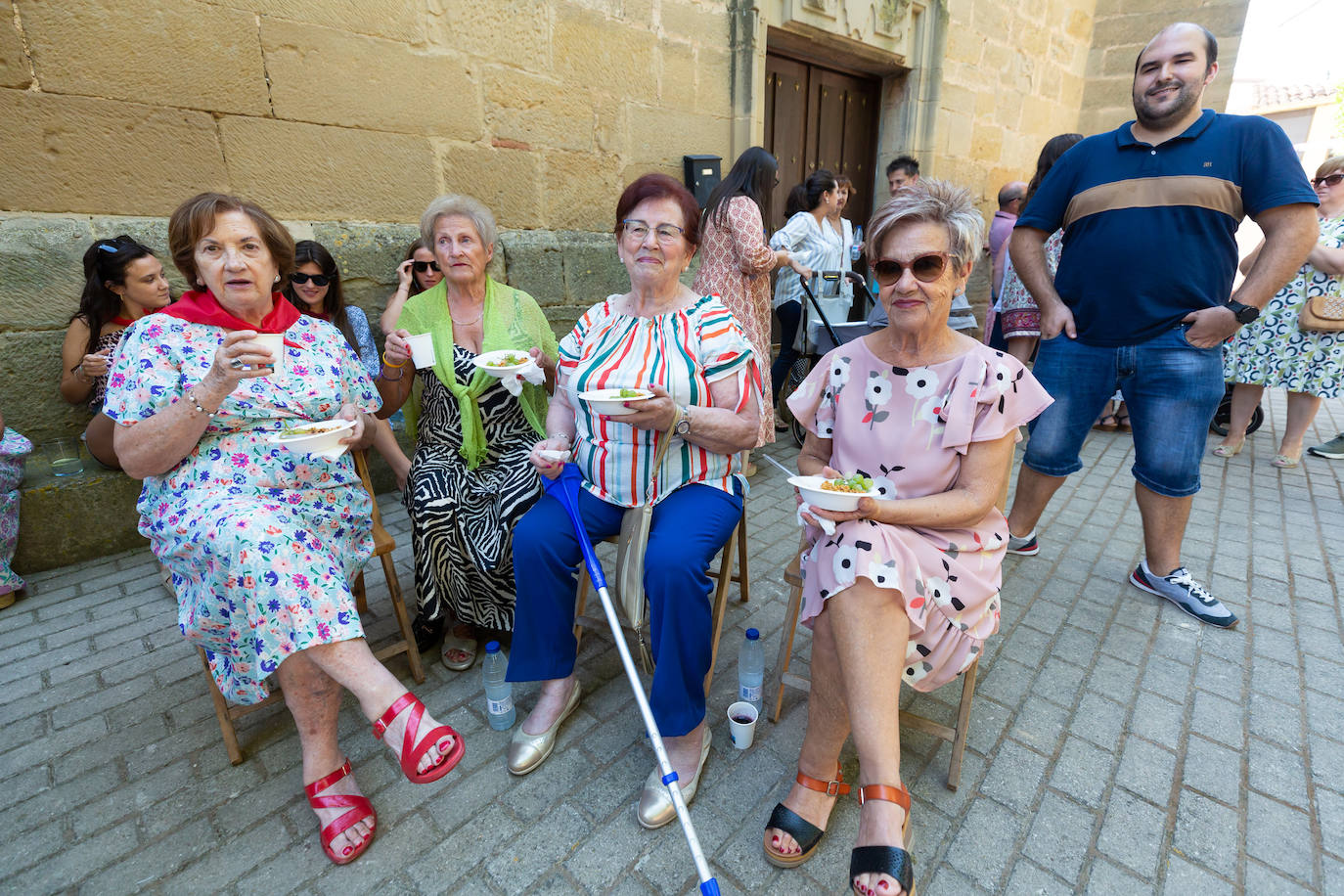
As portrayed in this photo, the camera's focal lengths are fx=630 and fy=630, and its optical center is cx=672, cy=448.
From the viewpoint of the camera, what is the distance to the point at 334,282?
367 cm

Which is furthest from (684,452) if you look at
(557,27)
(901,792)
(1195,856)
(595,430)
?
(557,27)

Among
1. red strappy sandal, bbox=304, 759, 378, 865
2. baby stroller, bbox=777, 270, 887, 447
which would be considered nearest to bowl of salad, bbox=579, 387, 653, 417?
red strappy sandal, bbox=304, 759, 378, 865

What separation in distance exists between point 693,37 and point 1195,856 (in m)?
5.71

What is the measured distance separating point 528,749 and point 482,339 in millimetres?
1694

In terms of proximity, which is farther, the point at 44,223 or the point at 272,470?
the point at 44,223

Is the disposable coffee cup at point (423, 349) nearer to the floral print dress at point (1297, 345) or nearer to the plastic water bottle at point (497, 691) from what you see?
the plastic water bottle at point (497, 691)

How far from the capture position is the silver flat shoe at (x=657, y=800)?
190 centimetres

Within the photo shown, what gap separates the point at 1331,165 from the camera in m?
4.36

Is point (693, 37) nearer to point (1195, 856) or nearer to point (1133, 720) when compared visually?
point (1133, 720)

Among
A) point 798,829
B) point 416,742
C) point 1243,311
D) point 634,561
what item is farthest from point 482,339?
point 1243,311

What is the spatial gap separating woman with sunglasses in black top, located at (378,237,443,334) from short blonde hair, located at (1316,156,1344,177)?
19.3 feet

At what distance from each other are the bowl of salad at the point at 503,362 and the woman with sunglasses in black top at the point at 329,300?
92cm

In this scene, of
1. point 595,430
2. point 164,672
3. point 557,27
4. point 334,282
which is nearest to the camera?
point 595,430

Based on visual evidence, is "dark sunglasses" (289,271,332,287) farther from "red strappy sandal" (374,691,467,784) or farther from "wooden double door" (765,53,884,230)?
"wooden double door" (765,53,884,230)
